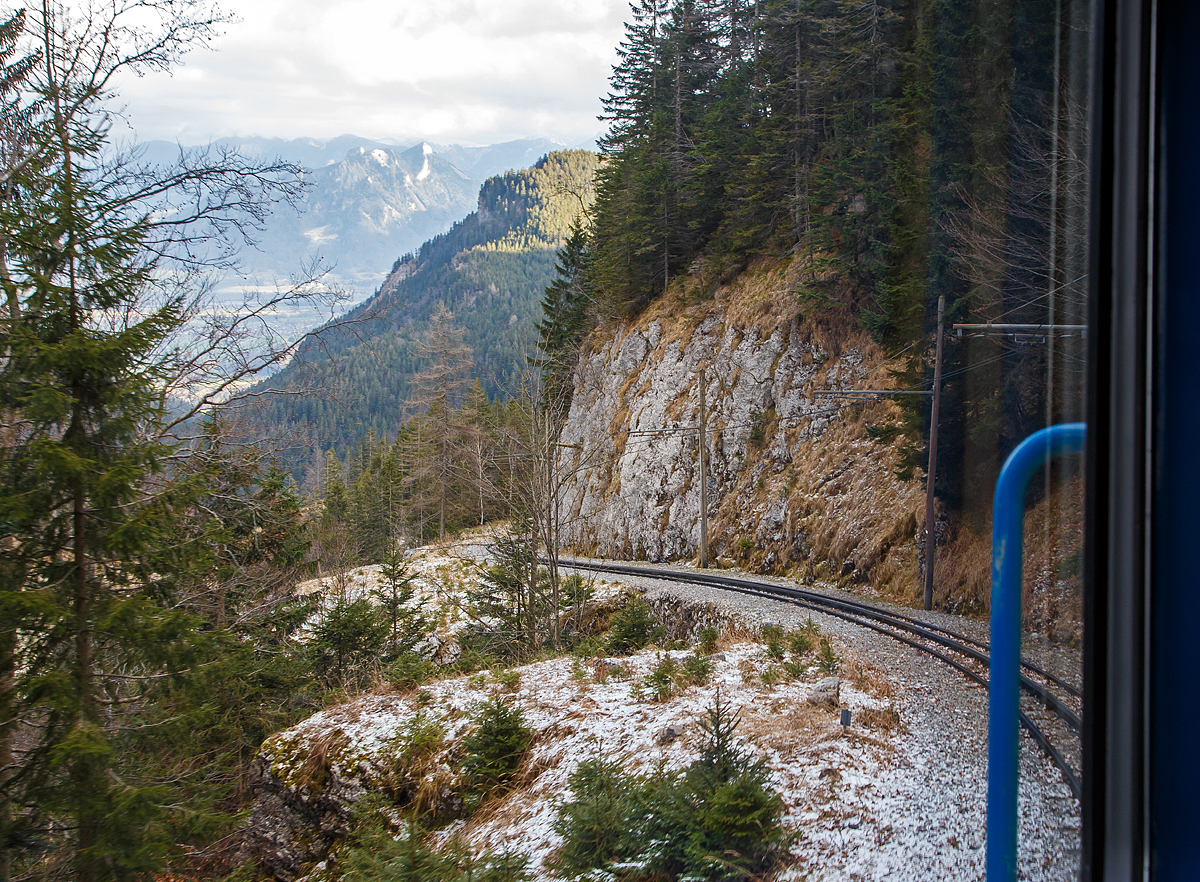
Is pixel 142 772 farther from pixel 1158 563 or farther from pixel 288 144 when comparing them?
pixel 288 144

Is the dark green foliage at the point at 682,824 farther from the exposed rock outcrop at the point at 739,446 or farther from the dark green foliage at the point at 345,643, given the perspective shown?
the dark green foliage at the point at 345,643

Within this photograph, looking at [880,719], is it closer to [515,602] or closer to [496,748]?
[496,748]

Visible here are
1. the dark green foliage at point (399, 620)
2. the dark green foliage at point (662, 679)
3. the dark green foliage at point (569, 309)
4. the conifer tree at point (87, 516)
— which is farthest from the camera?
the dark green foliage at point (569, 309)

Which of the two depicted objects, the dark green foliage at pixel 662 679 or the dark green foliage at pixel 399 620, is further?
the dark green foliage at pixel 399 620

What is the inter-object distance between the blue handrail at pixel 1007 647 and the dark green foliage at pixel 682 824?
1479 millimetres

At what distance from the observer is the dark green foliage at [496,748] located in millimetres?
4957

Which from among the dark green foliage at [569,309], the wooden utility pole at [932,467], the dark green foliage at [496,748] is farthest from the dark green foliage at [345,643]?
the dark green foliage at [569,309]

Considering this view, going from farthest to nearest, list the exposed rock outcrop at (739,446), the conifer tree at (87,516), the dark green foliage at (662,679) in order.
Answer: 1. the exposed rock outcrop at (739,446)
2. the dark green foliage at (662,679)
3. the conifer tree at (87,516)

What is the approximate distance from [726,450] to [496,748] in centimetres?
1452

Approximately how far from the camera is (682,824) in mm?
2768

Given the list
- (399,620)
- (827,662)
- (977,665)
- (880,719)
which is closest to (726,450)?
(399,620)

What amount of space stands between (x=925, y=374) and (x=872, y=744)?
2.35 meters

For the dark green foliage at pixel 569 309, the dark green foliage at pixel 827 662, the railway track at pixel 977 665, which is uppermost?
the dark green foliage at pixel 569 309

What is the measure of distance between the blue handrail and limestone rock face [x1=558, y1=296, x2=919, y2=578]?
665cm
